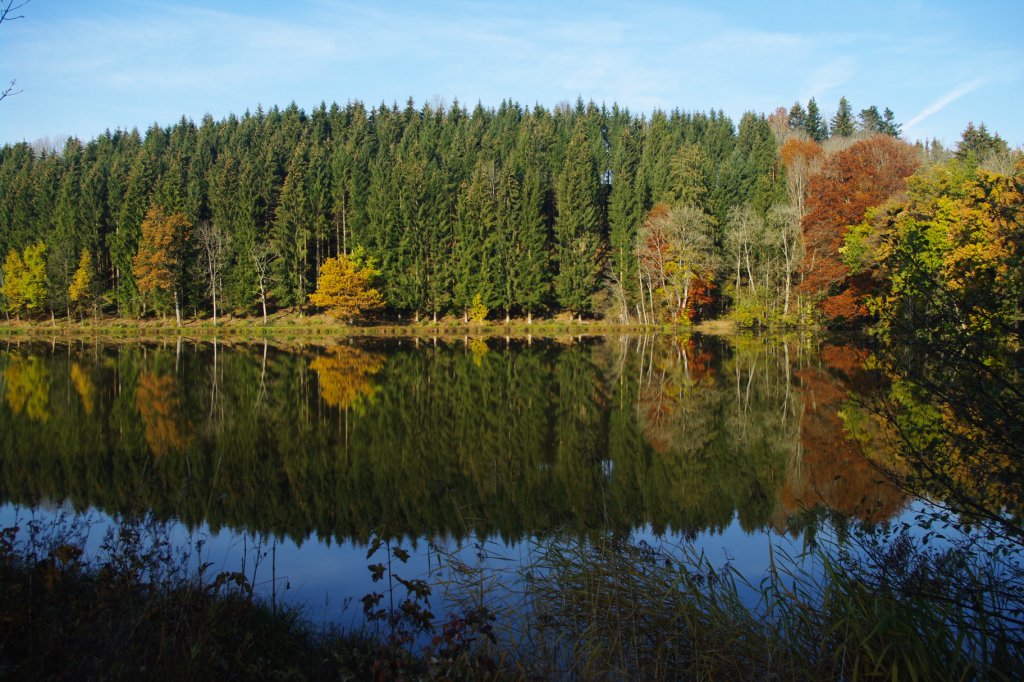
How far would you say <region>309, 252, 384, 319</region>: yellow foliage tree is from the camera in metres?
51.7

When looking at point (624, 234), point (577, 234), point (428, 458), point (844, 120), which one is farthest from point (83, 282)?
point (844, 120)

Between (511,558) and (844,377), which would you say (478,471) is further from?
(844,377)

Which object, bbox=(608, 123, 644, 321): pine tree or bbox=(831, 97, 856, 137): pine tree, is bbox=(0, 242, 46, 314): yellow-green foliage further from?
bbox=(831, 97, 856, 137): pine tree

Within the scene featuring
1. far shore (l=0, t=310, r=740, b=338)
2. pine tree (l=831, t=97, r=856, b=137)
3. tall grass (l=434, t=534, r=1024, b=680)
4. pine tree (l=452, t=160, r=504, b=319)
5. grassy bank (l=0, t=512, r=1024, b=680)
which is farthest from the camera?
pine tree (l=831, t=97, r=856, b=137)

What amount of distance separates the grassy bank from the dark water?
27.2 inches

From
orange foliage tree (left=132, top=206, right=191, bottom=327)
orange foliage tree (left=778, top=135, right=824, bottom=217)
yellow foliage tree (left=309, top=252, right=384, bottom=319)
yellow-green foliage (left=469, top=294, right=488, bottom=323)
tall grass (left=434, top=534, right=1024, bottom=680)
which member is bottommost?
tall grass (left=434, top=534, right=1024, bottom=680)

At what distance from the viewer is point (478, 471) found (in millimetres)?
11328

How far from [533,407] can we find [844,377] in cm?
1054

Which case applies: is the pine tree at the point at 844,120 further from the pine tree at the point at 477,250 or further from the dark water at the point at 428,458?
the dark water at the point at 428,458

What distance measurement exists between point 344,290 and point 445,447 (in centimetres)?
4094

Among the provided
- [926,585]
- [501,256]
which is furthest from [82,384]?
[501,256]

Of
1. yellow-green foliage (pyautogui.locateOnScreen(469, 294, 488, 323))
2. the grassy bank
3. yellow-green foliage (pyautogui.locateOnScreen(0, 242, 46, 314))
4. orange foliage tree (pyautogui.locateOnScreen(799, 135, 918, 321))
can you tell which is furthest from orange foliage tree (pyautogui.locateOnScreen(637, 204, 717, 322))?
yellow-green foliage (pyautogui.locateOnScreen(0, 242, 46, 314))

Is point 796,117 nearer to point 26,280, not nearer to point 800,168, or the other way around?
point 800,168

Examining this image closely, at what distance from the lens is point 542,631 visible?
488 centimetres
